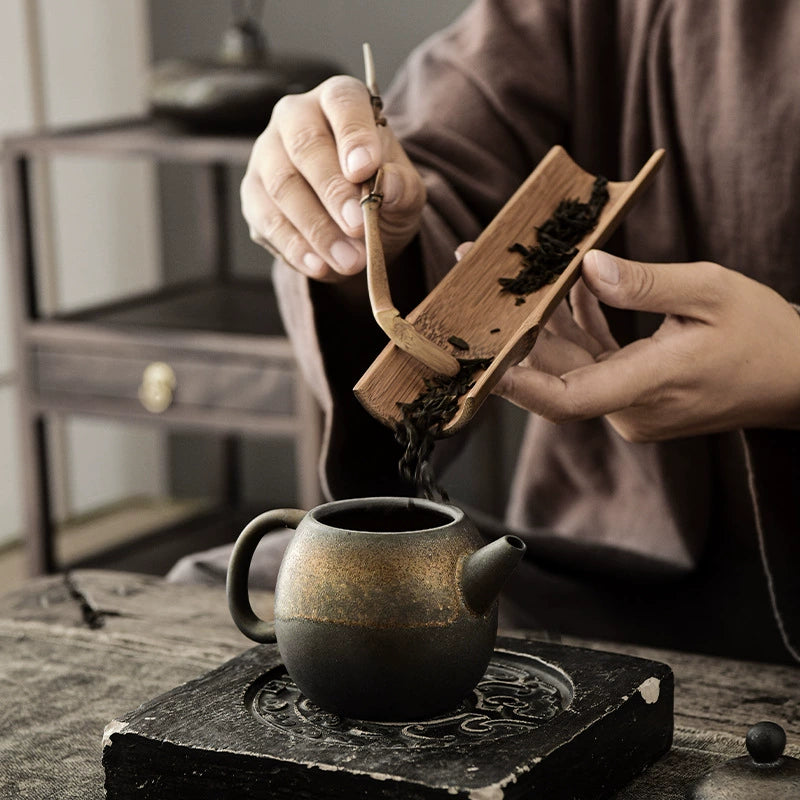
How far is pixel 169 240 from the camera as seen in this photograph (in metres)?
2.95

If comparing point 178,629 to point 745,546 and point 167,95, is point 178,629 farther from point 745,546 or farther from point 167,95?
point 167,95

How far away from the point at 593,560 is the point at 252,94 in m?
1.03

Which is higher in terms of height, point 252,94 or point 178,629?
point 252,94

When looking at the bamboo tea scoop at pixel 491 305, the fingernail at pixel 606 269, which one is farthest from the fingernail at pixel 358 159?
the fingernail at pixel 606 269

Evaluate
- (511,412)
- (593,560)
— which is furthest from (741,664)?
(511,412)

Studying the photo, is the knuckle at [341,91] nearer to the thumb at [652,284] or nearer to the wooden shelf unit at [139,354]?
the thumb at [652,284]

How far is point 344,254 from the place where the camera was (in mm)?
1011

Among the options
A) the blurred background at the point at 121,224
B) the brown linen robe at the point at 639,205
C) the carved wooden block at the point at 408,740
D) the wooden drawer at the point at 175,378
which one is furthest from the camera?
the blurred background at the point at 121,224

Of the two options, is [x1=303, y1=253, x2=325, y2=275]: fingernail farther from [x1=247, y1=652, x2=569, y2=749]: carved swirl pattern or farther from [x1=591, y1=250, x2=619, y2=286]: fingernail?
[x1=247, y1=652, x2=569, y2=749]: carved swirl pattern

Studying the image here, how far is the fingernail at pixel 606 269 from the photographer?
859mm

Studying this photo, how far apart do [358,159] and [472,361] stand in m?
0.19

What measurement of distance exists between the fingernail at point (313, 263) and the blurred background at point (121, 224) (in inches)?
61.0

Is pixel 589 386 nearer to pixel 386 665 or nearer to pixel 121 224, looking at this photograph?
pixel 386 665

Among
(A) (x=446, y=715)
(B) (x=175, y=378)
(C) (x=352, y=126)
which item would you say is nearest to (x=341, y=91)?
(C) (x=352, y=126)
